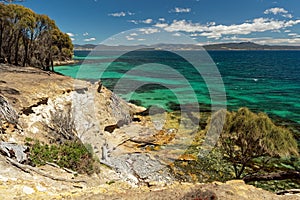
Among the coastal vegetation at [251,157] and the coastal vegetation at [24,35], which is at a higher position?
the coastal vegetation at [24,35]

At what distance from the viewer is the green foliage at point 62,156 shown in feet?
36.8

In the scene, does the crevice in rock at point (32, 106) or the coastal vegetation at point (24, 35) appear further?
the coastal vegetation at point (24, 35)

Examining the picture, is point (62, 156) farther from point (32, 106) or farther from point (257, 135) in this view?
point (257, 135)

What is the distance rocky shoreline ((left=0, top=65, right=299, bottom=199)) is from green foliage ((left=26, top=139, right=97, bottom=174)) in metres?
0.54

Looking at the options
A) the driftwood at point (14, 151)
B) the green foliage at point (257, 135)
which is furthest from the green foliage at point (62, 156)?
the green foliage at point (257, 135)

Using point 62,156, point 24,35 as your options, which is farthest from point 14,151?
point 24,35

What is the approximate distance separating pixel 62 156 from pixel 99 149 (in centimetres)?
367

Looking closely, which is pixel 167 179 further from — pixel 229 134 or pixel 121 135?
pixel 121 135

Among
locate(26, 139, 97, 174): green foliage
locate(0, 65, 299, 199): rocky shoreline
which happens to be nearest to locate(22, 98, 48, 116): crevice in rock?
locate(0, 65, 299, 199): rocky shoreline

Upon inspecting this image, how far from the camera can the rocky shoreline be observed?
24.0ft

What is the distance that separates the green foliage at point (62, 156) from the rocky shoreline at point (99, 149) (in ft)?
1.76

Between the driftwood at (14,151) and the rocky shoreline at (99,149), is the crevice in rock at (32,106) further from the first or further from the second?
the driftwood at (14,151)

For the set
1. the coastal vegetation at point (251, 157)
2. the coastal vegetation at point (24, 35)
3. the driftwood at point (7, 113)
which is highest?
the coastal vegetation at point (24, 35)

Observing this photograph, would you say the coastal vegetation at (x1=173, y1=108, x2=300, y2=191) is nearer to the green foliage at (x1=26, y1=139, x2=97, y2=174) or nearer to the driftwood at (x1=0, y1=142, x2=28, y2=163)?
the green foliage at (x1=26, y1=139, x2=97, y2=174)
